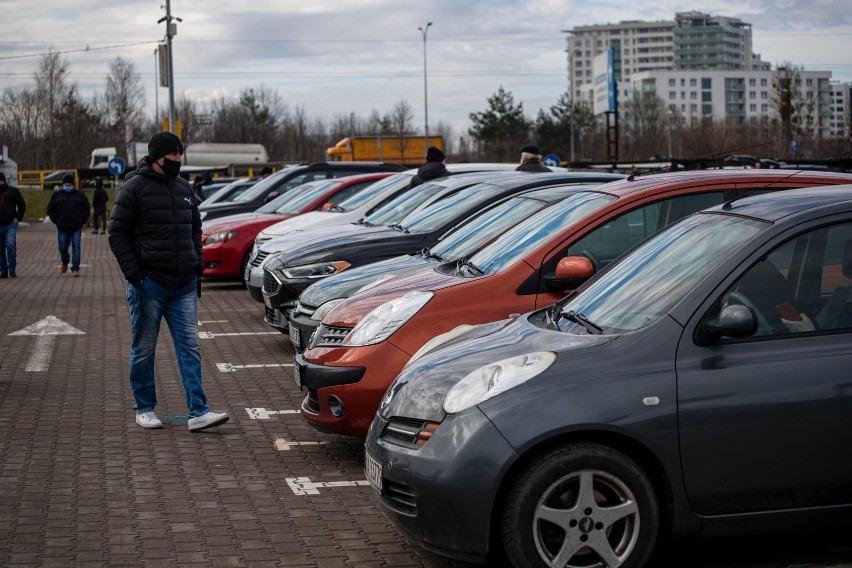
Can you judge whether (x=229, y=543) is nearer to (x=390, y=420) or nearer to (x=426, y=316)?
(x=390, y=420)

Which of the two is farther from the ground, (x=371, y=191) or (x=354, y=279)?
(x=371, y=191)

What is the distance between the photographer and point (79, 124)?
90.6 m

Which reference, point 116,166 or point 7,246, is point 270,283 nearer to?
point 7,246

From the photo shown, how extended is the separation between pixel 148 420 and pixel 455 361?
3.66 m

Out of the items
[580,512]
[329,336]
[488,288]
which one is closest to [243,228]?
[329,336]

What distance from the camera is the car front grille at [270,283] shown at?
10523mm

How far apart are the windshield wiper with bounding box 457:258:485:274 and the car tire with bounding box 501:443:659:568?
2859 mm

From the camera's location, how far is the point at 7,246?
21.0 metres

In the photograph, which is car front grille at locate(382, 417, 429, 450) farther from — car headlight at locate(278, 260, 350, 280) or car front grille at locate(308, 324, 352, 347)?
car headlight at locate(278, 260, 350, 280)

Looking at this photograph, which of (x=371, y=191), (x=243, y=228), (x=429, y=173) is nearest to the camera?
(x=429, y=173)

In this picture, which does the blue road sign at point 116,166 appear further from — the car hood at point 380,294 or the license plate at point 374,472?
the license plate at point 374,472

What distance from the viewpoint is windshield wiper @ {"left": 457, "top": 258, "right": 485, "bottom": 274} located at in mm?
7290

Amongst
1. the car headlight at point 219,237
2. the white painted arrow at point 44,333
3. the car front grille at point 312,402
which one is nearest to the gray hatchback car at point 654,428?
the car front grille at point 312,402

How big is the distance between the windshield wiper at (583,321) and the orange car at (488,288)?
94cm
